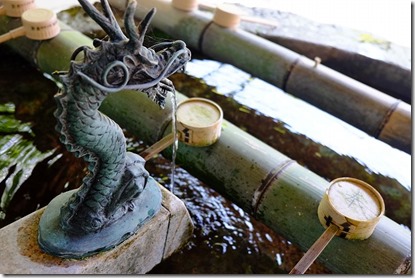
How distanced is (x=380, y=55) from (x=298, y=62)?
1.57 metres

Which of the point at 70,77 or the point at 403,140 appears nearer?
the point at 70,77

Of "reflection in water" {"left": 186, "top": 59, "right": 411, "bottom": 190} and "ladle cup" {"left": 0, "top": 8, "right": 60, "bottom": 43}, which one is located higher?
"ladle cup" {"left": 0, "top": 8, "right": 60, "bottom": 43}

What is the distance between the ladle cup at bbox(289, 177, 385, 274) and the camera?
260 cm

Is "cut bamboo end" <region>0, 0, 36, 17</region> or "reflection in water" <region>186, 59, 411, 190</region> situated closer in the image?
"reflection in water" <region>186, 59, 411, 190</region>

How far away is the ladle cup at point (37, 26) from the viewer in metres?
4.35

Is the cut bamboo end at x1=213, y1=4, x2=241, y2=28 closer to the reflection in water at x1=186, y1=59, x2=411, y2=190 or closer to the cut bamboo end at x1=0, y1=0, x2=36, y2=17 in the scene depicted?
the reflection in water at x1=186, y1=59, x2=411, y2=190

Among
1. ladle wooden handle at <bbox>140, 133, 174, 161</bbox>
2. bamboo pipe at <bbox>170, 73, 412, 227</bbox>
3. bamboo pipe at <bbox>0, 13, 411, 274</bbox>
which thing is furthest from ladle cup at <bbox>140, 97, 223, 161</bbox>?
bamboo pipe at <bbox>170, 73, 412, 227</bbox>

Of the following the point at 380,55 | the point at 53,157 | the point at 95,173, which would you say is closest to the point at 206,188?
the point at 53,157

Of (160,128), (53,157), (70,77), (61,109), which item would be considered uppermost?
(70,77)

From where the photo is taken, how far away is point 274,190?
10.3ft

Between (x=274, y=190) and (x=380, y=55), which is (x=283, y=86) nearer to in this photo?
(x=380, y=55)

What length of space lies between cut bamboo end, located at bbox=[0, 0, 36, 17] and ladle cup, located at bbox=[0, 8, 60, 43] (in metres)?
0.31

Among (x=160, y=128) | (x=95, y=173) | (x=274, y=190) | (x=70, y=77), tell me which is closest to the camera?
(x=70, y=77)

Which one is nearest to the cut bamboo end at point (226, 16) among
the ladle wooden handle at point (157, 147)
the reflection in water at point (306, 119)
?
the reflection in water at point (306, 119)
